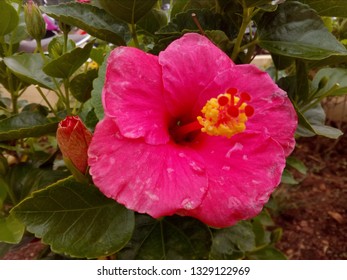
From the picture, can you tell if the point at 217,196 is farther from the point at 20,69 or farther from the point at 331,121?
the point at 331,121

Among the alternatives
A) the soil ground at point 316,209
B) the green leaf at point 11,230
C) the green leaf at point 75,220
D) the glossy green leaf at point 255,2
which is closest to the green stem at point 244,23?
the glossy green leaf at point 255,2

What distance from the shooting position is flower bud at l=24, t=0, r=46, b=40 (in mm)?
769

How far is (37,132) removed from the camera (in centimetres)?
76

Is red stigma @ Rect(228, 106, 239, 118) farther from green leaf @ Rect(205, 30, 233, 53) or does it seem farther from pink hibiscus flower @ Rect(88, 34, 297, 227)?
green leaf @ Rect(205, 30, 233, 53)

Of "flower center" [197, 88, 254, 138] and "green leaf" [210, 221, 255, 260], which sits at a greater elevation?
"flower center" [197, 88, 254, 138]

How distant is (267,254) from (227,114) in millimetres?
984

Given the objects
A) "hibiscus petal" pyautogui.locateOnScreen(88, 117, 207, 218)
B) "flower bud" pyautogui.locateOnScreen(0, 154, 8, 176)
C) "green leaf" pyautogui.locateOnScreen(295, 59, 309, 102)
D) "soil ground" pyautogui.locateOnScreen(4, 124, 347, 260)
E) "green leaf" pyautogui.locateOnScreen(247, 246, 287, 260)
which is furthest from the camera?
"soil ground" pyautogui.locateOnScreen(4, 124, 347, 260)

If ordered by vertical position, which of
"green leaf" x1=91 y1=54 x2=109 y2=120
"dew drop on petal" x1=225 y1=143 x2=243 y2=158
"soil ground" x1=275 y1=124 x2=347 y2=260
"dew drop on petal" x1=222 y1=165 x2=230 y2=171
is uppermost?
"green leaf" x1=91 y1=54 x2=109 y2=120

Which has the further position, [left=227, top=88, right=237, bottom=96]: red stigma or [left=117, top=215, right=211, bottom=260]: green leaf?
[left=117, top=215, right=211, bottom=260]: green leaf

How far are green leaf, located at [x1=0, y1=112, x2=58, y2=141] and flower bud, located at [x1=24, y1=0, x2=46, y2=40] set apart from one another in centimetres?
16

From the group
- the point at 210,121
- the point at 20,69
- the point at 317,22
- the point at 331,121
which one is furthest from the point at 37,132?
the point at 331,121

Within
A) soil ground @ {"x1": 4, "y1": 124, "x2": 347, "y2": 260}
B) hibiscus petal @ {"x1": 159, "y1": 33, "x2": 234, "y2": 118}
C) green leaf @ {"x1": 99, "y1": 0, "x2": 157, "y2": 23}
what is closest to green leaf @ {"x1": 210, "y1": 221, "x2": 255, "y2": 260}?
hibiscus petal @ {"x1": 159, "y1": 33, "x2": 234, "y2": 118}

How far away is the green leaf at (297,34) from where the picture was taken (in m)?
→ 0.67

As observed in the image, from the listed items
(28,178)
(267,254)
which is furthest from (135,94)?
(267,254)
